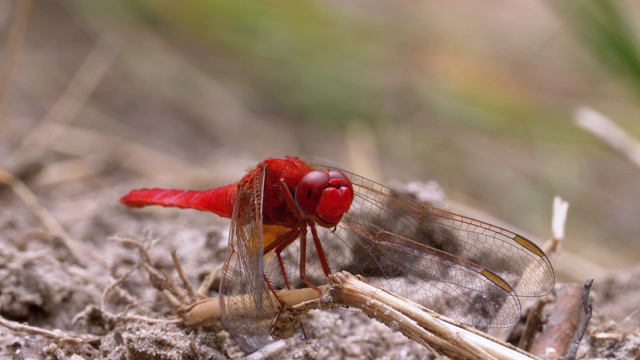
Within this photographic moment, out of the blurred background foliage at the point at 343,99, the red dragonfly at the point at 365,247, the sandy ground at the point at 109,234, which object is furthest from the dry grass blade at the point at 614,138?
the blurred background foliage at the point at 343,99

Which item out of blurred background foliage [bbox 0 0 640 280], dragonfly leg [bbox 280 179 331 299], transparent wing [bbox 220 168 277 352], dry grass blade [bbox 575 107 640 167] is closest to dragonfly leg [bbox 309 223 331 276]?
dragonfly leg [bbox 280 179 331 299]

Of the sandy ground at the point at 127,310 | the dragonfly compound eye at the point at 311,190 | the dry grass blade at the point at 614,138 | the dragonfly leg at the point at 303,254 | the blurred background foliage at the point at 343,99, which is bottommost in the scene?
the sandy ground at the point at 127,310

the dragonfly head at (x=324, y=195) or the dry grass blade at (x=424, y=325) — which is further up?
the dragonfly head at (x=324, y=195)

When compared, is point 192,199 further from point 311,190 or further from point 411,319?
point 411,319

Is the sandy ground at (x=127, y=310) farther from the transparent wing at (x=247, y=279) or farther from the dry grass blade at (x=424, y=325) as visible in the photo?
the dry grass blade at (x=424, y=325)

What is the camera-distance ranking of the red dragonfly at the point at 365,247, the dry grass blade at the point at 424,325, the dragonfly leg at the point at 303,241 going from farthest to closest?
1. the dragonfly leg at the point at 303,241
2. the red dragonfly at the point at 365,247
3. the dry grass blade at the point at 424,325

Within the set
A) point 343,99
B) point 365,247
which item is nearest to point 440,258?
point 365,247
